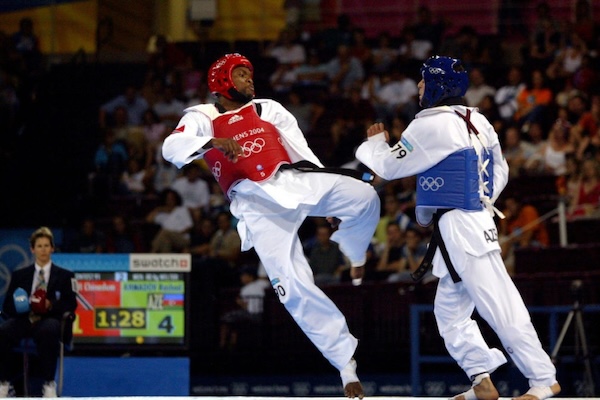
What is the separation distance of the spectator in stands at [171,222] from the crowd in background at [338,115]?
0.02 m

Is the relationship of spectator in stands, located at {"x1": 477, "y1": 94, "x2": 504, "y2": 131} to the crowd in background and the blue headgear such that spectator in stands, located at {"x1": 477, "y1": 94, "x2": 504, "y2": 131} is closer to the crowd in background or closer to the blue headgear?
the crowd in background

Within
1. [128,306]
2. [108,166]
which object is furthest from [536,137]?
[108,166]

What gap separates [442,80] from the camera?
661 centimetres

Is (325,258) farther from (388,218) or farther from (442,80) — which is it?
(442,80)

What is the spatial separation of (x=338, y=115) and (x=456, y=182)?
26.6 ft

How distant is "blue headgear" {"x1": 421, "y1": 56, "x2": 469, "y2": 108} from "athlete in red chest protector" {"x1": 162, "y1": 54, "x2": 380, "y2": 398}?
0.88 meters

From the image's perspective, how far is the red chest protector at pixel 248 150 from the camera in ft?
23.4

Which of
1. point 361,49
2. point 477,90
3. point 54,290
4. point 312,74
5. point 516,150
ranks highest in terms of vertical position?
point 361,49

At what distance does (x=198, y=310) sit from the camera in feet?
36.0

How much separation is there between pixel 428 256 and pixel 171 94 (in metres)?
9.33

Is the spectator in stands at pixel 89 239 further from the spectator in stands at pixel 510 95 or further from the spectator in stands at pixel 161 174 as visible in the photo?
the spectator in stands at pixel 510 95

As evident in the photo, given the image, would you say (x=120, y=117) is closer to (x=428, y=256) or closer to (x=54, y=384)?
(x=54, y=384)

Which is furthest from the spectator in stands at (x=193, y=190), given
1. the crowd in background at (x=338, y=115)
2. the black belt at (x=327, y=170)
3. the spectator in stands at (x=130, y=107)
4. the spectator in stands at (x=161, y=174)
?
the black belt at (x=327, y=170)

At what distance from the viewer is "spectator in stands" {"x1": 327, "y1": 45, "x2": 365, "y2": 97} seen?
1518 centimetres
